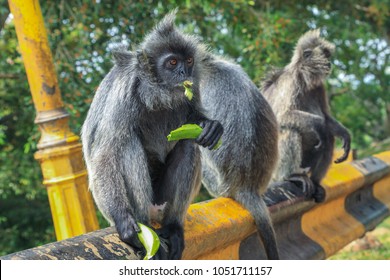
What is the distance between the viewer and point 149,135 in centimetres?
323

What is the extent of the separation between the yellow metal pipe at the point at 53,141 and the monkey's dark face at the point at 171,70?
909 mm

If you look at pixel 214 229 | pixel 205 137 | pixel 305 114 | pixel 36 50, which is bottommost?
pixel 305 114

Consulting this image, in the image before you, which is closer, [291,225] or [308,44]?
[291,225]

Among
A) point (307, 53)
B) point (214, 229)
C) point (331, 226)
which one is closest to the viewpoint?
point (214, 229)

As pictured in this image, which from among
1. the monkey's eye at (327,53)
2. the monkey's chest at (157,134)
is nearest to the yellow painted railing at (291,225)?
the monkey's chest at (157,134)

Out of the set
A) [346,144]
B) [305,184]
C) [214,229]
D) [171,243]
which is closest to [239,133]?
[305,184]

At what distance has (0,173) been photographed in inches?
269

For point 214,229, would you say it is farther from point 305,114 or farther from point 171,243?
point 305,114

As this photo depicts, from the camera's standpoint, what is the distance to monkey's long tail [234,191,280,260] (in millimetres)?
3504

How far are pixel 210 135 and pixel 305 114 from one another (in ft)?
8.36

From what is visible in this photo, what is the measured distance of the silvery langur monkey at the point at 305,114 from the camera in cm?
539

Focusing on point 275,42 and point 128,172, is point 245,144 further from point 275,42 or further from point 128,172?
point 275,42
